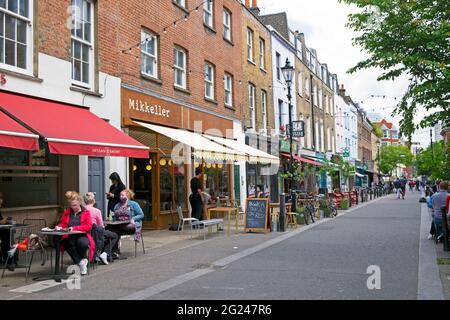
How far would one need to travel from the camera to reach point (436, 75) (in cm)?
1103

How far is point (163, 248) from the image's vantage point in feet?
37.9

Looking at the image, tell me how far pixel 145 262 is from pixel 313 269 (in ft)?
10.8

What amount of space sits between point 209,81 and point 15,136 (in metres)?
12.3

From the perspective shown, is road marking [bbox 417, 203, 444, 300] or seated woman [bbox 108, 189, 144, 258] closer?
road marking [bbox 417, 203, 444, 300]

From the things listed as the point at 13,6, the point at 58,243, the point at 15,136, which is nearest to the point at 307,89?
the point at 13,6

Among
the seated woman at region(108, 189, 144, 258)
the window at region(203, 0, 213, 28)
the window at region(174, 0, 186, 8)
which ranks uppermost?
the window at region(203, 0, 213, 28)

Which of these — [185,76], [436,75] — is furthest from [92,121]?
[436,75]

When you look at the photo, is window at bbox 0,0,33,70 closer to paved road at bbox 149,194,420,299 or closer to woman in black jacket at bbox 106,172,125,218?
woman in black jacket at bbox 106,172,125,218

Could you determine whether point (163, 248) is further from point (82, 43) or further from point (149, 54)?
point (149, 54)

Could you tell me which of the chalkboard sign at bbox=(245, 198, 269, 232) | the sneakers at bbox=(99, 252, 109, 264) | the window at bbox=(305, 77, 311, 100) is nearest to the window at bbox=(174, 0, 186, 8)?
the chalkboard sign at bbox=(245, 198, 269, 232)

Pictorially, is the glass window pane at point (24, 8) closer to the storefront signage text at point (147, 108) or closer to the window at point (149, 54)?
the storefront signage text at point (147, 108)

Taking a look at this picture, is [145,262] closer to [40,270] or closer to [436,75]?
[40,270]

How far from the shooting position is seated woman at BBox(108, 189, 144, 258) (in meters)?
9.92

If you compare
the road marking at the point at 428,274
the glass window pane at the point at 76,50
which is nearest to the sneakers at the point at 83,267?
the road marking at the point at 428,274
